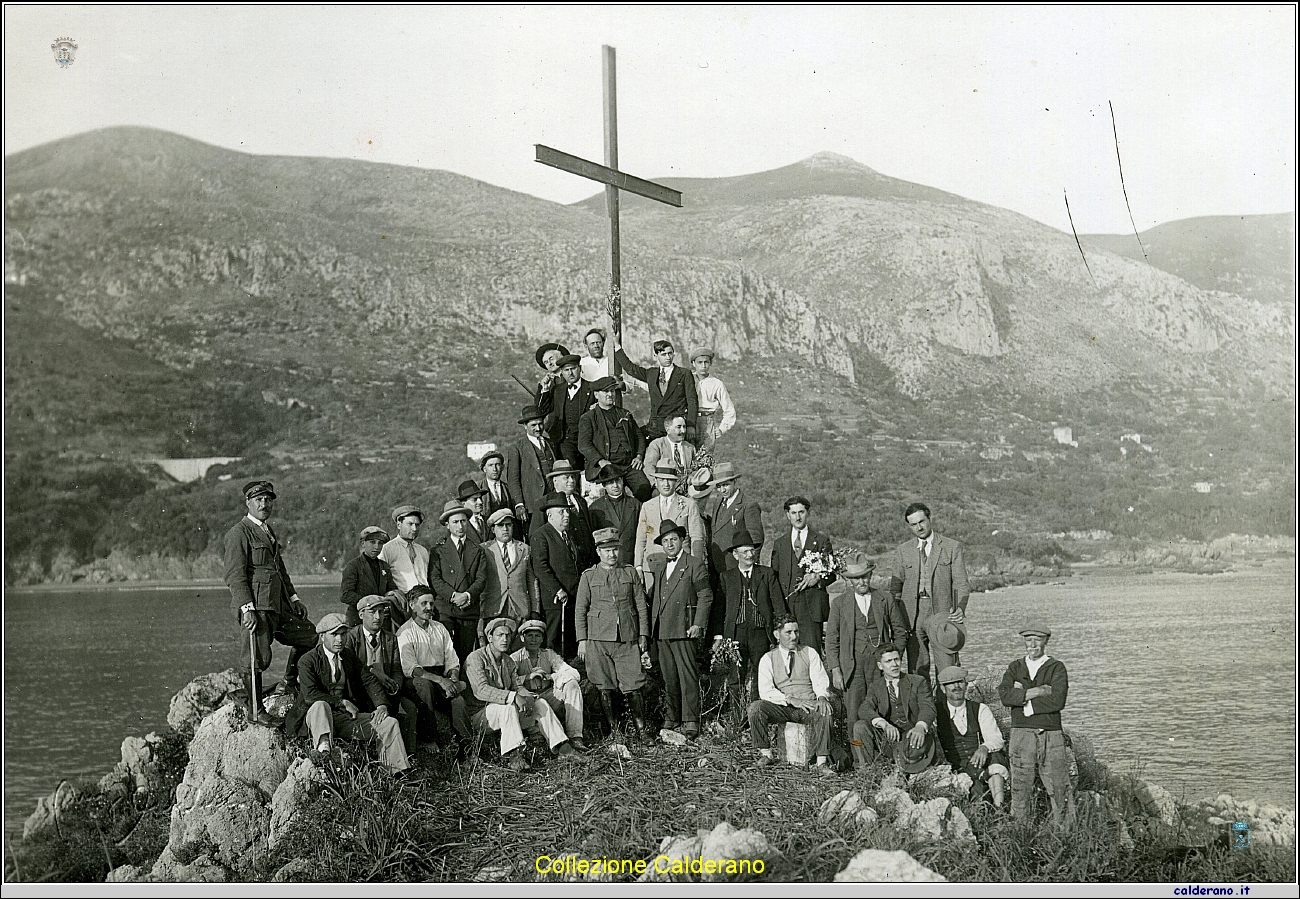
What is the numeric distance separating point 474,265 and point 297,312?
412 centimetres

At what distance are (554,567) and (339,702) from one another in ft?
6.23

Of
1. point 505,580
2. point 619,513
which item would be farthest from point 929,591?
point 505,580

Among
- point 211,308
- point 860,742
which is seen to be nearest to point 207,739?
point 860,742

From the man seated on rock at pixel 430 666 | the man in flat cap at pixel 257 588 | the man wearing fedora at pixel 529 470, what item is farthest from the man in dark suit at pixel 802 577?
the man in flat cap at pixel 257 588

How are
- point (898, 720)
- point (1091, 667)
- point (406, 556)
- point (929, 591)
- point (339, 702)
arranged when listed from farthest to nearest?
1. point (1091, 667)
2. point (406, 556)
3. point (929, 591)
4. point (898, 720)
5. point (339, 702)

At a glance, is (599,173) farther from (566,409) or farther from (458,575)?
(458,575)

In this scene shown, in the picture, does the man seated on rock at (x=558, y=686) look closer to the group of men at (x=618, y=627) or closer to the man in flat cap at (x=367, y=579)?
the group of men at (x=618, y=627)

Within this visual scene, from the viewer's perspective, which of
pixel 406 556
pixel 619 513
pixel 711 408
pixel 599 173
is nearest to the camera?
pixel 406 556

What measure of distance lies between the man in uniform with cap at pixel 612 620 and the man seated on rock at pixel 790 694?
0.94 meters

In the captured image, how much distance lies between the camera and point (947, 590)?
7.93 metres

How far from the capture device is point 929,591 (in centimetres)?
796

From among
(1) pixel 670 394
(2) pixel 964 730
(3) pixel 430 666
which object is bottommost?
(2) pixel 964 730

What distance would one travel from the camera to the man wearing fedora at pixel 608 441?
900 centimetres

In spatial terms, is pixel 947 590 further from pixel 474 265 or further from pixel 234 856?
pixel 474 265
